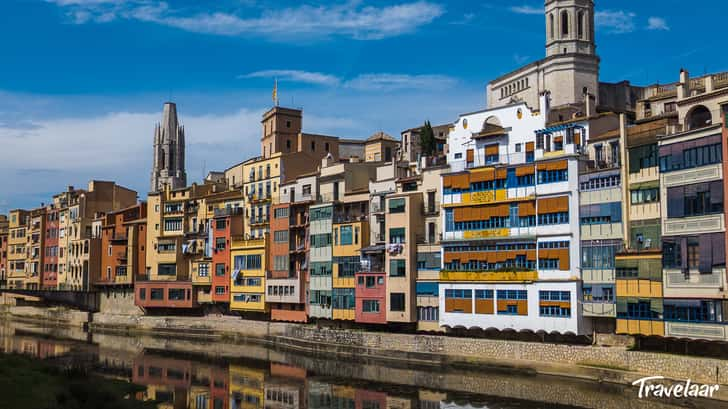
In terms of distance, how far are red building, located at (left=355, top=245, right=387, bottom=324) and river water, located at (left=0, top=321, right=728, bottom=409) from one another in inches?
164

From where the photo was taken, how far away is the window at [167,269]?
8699cm

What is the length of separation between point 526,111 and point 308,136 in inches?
1429

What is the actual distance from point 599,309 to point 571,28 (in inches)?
1857

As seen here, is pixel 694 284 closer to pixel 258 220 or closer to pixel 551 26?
pixel 258 220

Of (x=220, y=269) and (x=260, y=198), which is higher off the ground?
(x=260, y=198)

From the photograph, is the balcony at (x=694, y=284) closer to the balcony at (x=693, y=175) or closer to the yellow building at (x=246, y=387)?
the balcony at (x=693, y=175)

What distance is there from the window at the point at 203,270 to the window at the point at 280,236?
1213 cm

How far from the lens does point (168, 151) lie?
172 meters

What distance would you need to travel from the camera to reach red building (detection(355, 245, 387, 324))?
60250 mm

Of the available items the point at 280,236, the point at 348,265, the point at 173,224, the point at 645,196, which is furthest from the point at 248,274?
the point at 645,196

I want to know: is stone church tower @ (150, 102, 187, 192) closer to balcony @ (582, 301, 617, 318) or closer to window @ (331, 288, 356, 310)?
window @ (331, 288, 356, 310)

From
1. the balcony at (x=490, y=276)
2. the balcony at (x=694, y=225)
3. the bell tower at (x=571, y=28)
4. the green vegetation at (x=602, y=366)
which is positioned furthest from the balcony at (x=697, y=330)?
the bell tower at (x=571, y=28)

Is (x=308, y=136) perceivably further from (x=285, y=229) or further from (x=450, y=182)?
(x=450, y=182)

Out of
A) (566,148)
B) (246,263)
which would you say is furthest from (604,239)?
(246,263)
